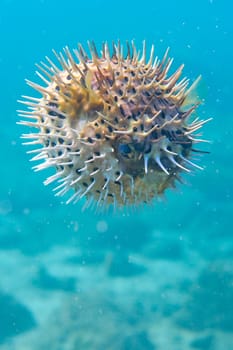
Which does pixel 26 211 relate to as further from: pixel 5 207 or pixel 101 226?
pixel 101 226

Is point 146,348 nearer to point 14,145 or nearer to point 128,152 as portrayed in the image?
point 128,152

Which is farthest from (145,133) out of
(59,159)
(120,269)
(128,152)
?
(120,269)

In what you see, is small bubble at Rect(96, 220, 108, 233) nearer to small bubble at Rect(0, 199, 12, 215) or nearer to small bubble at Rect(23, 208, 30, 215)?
small bubble at Rect(23, 208, 30, 215)

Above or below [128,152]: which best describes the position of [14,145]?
above

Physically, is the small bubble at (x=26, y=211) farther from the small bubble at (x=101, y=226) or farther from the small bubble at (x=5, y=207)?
the small bubble at (x=101, y=226)

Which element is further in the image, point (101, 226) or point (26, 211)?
point (26, 211)

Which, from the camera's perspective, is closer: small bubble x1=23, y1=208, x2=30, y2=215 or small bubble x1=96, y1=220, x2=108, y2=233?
small bubble x1=96, y1=220, x2=108, y2=233

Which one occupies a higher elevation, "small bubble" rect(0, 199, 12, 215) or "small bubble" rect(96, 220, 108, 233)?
"small bubble" rect(0, 199, 12, 215)

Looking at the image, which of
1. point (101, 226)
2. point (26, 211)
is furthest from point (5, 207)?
point (101, 226)

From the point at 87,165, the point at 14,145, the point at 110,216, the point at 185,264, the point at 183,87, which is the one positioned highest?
the point at 14,145

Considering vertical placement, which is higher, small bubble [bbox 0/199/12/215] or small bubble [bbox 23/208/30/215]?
small bubble [bbox 0/199/12/215]

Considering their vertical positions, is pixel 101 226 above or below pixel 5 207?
below
